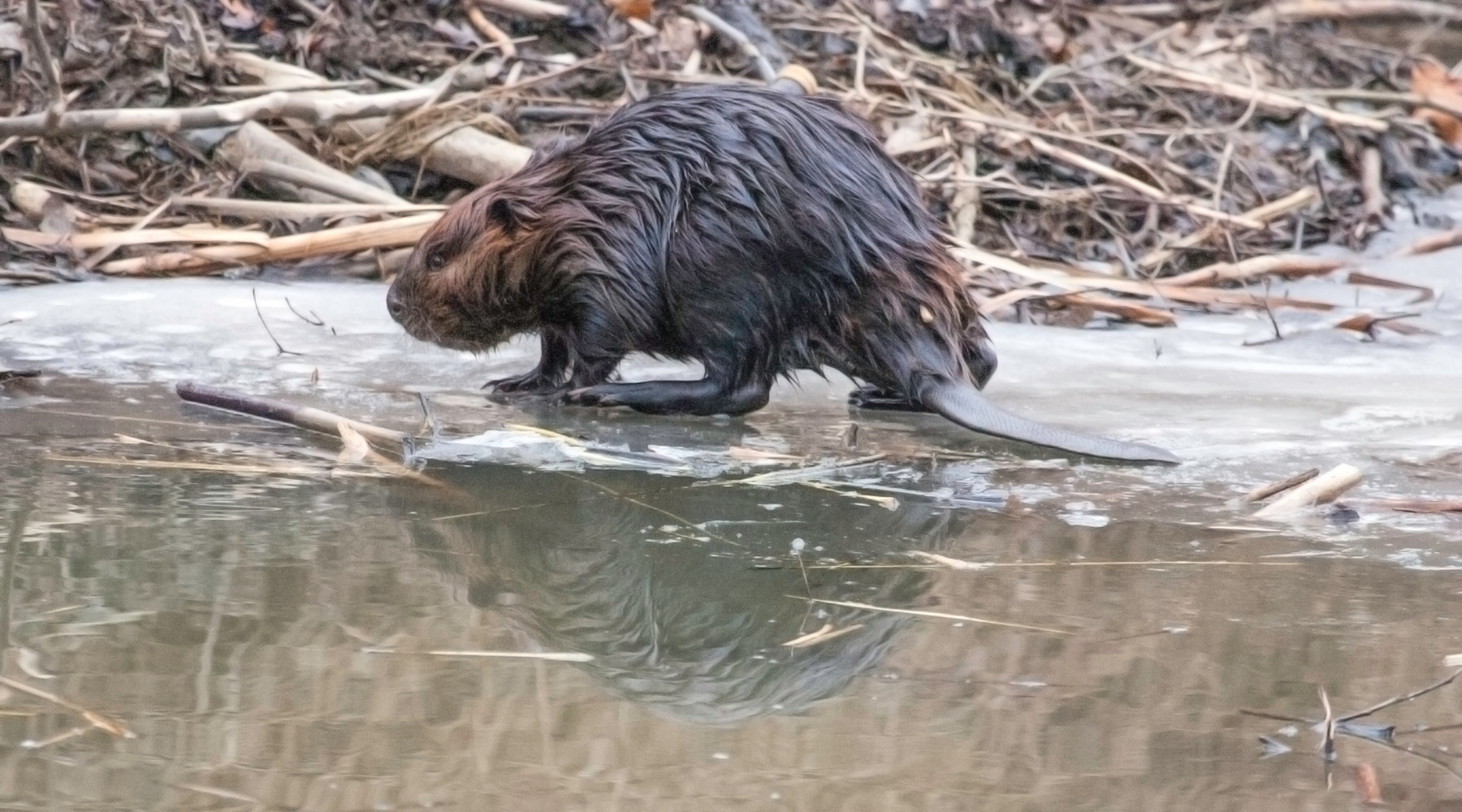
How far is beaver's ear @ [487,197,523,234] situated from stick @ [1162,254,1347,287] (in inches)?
81.4

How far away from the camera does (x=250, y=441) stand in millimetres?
2719

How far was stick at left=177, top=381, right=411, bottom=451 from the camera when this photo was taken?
2.69 m

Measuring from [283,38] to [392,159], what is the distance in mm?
706

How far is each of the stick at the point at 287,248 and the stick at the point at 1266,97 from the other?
301cm

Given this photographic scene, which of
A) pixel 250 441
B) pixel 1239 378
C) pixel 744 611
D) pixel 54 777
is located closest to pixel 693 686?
pixel 744 611

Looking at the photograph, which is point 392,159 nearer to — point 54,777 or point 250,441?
point 250,441

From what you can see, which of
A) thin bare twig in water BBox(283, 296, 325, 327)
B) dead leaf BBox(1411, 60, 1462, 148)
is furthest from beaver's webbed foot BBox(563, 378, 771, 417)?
dead leaf BBox(1411, 60, 1462, 148)

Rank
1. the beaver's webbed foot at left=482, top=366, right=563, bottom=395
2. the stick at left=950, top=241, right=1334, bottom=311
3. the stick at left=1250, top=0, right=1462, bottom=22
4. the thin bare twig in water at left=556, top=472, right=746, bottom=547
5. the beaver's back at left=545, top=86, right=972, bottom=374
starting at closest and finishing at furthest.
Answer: the thin bare twig in water at left=556, top=472, right=746, bottom=547
the beaver's back at left=545, top=86, right=972, bottom=374
the beaver's webbed foot at left=482, top=366, right=563, bottom=395
the stick at left=950, top=241, right=1334, bottom=311
the stick at left=1250, top=0, right=1462, bottom=22

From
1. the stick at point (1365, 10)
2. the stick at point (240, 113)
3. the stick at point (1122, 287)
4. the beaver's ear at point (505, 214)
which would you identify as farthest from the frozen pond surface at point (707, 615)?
the stick at point (1365, 10)

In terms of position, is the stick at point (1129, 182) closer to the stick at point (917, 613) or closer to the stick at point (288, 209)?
the stick at point (288, 209)

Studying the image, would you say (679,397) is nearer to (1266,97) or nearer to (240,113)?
(240,113)

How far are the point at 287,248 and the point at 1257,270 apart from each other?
8.64 ft

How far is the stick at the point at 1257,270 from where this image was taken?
4730 mm

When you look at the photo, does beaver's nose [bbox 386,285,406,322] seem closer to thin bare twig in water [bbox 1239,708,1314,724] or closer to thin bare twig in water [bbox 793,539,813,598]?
thin bare twig in water [bbox 793,539,813,598]
